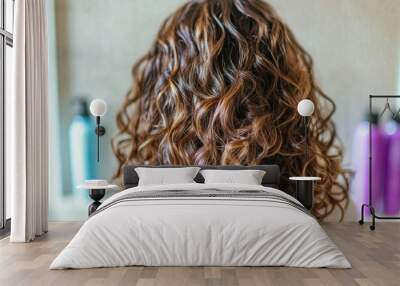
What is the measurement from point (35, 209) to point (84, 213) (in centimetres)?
117

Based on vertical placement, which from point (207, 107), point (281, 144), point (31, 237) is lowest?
point (31, 237)

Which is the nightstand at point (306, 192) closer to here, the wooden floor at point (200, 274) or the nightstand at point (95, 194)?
the wooden floor at point (200, 274)

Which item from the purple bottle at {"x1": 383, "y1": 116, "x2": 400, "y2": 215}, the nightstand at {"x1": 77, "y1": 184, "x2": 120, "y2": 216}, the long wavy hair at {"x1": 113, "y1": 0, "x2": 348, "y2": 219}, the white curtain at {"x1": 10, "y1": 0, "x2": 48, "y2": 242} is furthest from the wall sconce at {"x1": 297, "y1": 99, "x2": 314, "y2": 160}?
the white curtain at {"x1": 10, "y1": 0, "x2": 48, "y2": 242}

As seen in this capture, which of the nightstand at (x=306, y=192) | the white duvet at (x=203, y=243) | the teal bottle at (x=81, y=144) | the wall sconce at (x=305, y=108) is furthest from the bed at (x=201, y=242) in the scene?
the teal bottle at (x=81, y=144)

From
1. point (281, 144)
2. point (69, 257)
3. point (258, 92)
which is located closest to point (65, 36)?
point (258, 92)

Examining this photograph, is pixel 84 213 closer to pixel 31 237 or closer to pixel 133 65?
pixel 31 237

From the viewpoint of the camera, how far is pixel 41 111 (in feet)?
21.0

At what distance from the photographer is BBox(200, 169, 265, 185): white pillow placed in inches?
250

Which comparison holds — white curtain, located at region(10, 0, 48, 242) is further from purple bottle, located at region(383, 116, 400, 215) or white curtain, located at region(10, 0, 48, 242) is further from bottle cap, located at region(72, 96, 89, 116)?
purple bottle, located at region(383, 116, 400, 215)

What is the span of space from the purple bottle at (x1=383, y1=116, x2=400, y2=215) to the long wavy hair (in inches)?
20.9

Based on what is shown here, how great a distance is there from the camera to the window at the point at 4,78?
20.9ft

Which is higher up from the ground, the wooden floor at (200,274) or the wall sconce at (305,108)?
the wall sconce at (305,108)

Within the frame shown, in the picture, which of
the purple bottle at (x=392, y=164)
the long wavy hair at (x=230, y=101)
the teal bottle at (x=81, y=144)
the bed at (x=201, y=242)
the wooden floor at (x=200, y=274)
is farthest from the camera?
the teal bottle at (x=81, y=144)

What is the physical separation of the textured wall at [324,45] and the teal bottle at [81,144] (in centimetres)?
16
